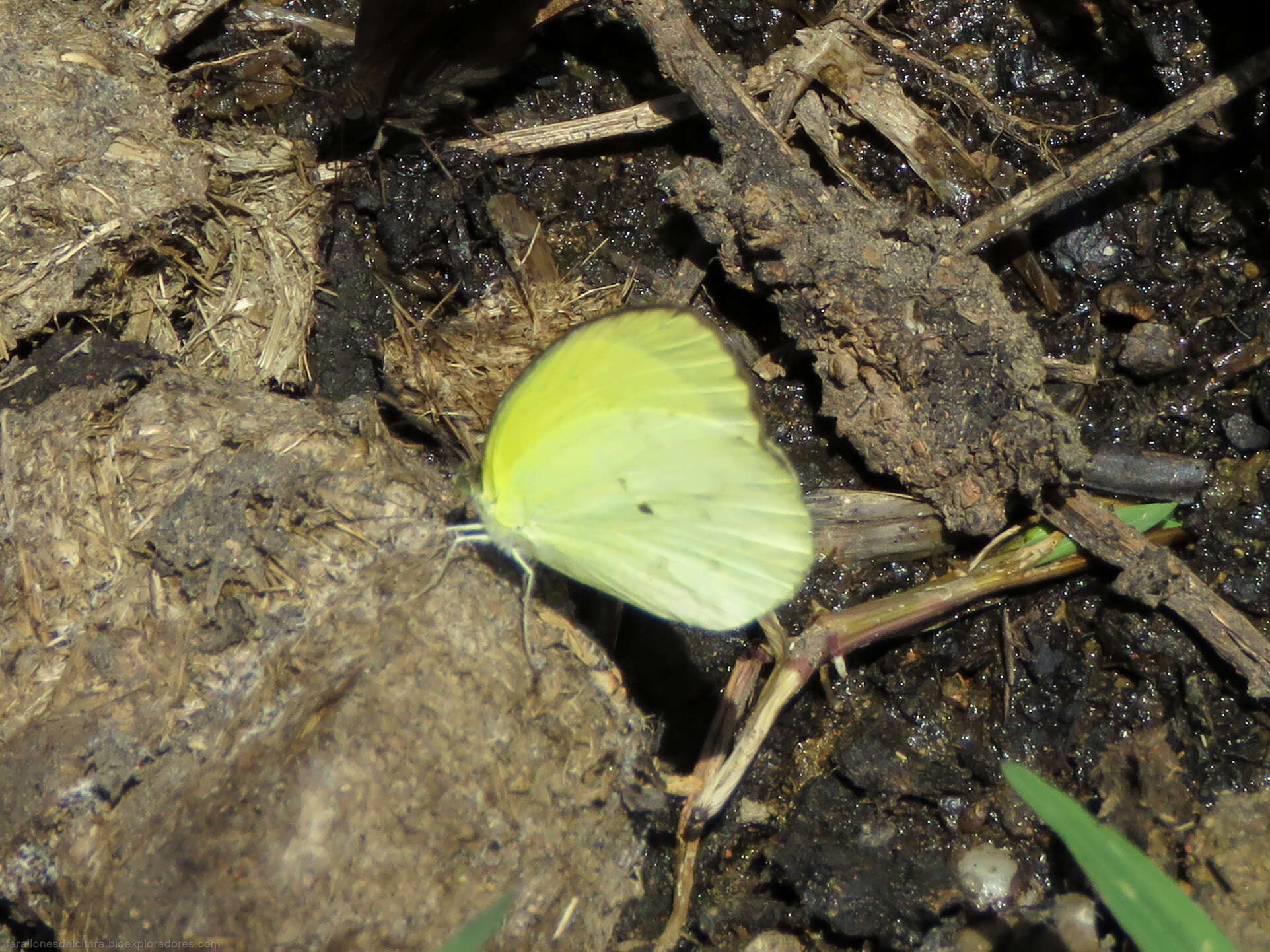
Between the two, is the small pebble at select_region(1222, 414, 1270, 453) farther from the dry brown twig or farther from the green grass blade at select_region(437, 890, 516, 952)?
the green grass blade at select_region(437, 890, 516, 952)

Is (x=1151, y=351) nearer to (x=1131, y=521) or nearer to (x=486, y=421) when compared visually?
(x=1131, y=521)

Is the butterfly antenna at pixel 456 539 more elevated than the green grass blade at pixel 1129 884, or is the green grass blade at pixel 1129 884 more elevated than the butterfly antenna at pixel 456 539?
the butterfly antenna at pixel 456 539

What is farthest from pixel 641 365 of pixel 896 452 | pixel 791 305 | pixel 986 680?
pixel 986 680

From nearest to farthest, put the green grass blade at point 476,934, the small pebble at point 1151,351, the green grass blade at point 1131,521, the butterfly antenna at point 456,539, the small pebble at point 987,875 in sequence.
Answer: the green grass blade at point 476,934
the butterfly antenna at point 456,539
the small pebble at point 987,875
the green grass blade at point 1131,521
the small pebble at point 1151,351

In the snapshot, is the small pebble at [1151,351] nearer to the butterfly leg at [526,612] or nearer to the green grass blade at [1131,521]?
the green grass blade at [1131,521]

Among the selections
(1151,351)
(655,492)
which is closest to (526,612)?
(655,492)

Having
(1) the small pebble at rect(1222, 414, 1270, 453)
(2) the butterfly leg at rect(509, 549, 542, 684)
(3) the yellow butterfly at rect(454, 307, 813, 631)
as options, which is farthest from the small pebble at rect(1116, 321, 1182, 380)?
(2) the butterfly leg at rect(509, 549, 542, 684)

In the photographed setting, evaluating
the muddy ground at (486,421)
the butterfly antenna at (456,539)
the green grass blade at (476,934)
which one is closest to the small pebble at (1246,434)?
the muddy ground at (486,421)
